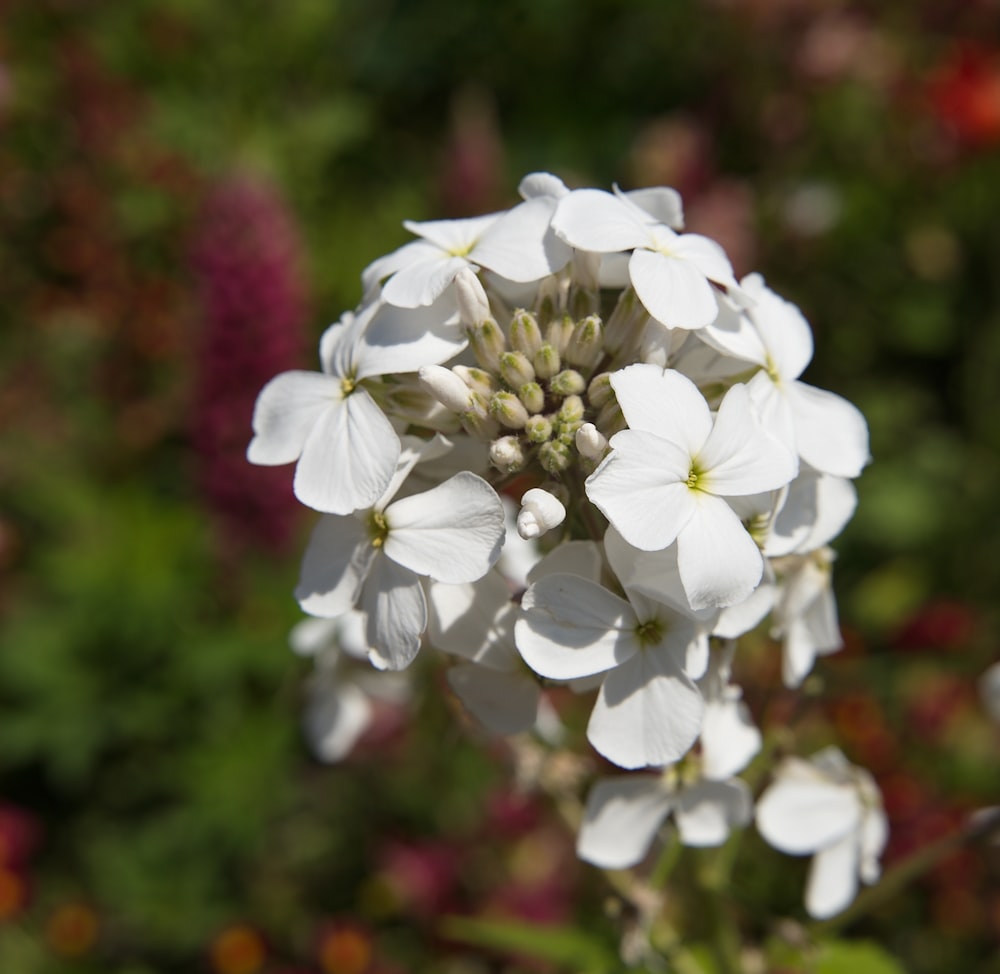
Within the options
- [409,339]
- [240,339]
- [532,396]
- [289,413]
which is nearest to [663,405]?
[532,396]

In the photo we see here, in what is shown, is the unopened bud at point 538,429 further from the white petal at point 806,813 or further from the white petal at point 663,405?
the white petal at point 806,813

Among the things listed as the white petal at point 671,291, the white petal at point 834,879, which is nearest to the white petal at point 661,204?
the white petal at point 671,291

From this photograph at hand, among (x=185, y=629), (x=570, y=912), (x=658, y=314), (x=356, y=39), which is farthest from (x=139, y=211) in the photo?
(x=658, y=314)

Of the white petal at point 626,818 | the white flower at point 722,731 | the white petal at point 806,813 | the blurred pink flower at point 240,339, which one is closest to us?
the white flower at point 722,731

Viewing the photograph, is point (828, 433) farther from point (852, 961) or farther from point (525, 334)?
point (852, 961)

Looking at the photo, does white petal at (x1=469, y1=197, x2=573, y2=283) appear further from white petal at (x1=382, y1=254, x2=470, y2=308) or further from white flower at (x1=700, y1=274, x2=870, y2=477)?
white flower at (x1=700, y1=274, x2=870, y2=477)

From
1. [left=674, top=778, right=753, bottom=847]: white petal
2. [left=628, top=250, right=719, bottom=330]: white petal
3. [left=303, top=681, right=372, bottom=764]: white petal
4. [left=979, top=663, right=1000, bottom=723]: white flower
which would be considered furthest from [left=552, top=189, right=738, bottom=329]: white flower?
[left=303, top=681, right=372, bottom=764]: white petal
